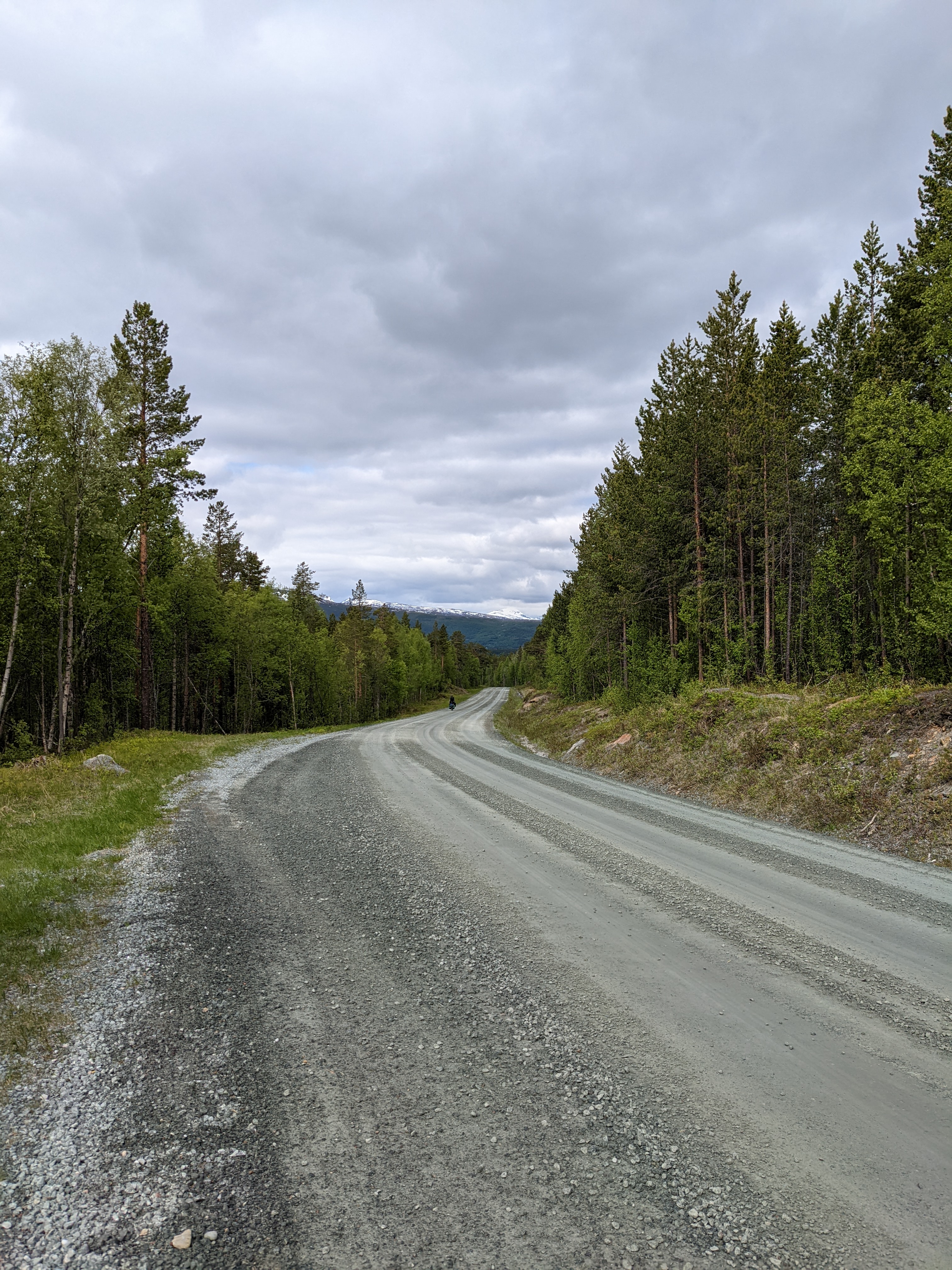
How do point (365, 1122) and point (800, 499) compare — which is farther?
point (800, 499)

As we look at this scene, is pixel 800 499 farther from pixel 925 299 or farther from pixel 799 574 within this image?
pixel 925 299

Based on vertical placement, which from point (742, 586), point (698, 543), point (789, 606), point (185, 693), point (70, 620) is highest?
point (698, 543)

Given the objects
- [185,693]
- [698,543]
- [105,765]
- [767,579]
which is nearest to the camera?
[105,765]

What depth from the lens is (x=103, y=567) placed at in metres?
21.1

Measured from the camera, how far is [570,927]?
17.6 feet

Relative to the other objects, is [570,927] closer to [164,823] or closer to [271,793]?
[164,823]

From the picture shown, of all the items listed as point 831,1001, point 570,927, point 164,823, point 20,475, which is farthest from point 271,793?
point 20,475

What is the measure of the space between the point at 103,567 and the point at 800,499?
2675 cm

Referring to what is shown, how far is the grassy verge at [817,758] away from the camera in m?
8.85

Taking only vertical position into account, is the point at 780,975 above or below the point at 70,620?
below

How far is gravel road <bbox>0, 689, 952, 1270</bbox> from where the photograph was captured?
7.62 ft

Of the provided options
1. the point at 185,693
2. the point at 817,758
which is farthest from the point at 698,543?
the point at 185,693

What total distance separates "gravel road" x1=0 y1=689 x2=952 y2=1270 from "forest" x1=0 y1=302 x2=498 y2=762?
53.3ft

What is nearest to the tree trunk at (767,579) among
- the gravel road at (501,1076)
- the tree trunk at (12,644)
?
the gravel road at (501,1076)
